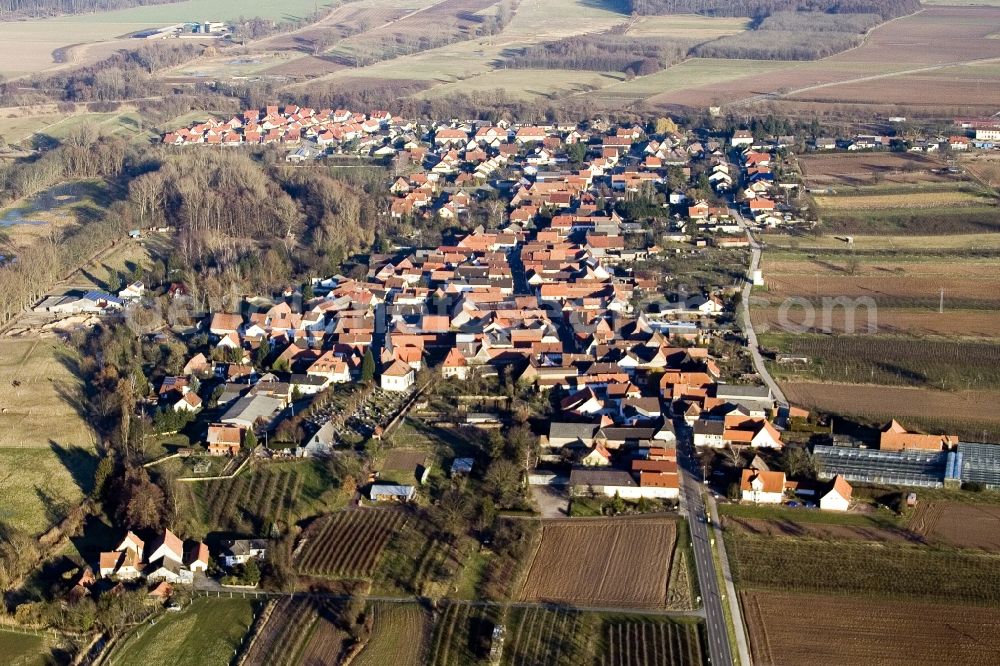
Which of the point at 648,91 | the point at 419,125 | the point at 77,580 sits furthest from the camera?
the point at 648,91

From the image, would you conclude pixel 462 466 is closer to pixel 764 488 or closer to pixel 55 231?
pixel 764 488

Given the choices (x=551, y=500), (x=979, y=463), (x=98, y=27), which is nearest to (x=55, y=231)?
(x=551, y=500)

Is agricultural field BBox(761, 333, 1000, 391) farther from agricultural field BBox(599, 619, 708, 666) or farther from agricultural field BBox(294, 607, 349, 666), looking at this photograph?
agricultural field BBox(294, 607, 349, 666)

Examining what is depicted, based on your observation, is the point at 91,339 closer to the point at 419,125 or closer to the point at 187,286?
the point at 187,286

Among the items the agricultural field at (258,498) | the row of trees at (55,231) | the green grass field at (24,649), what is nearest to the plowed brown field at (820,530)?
the agricultural field at (258,498)

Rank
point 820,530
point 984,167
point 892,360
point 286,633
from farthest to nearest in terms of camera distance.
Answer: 1. point 984,167
2. point 892,360
3. point 820,530
4. point 286,633

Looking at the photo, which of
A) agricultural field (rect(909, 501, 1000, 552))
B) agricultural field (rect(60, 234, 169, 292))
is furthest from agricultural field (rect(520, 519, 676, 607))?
agricultural field (rect(60, 234, 169, 292))

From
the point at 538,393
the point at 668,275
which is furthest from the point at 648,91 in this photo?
the point at 538,393
